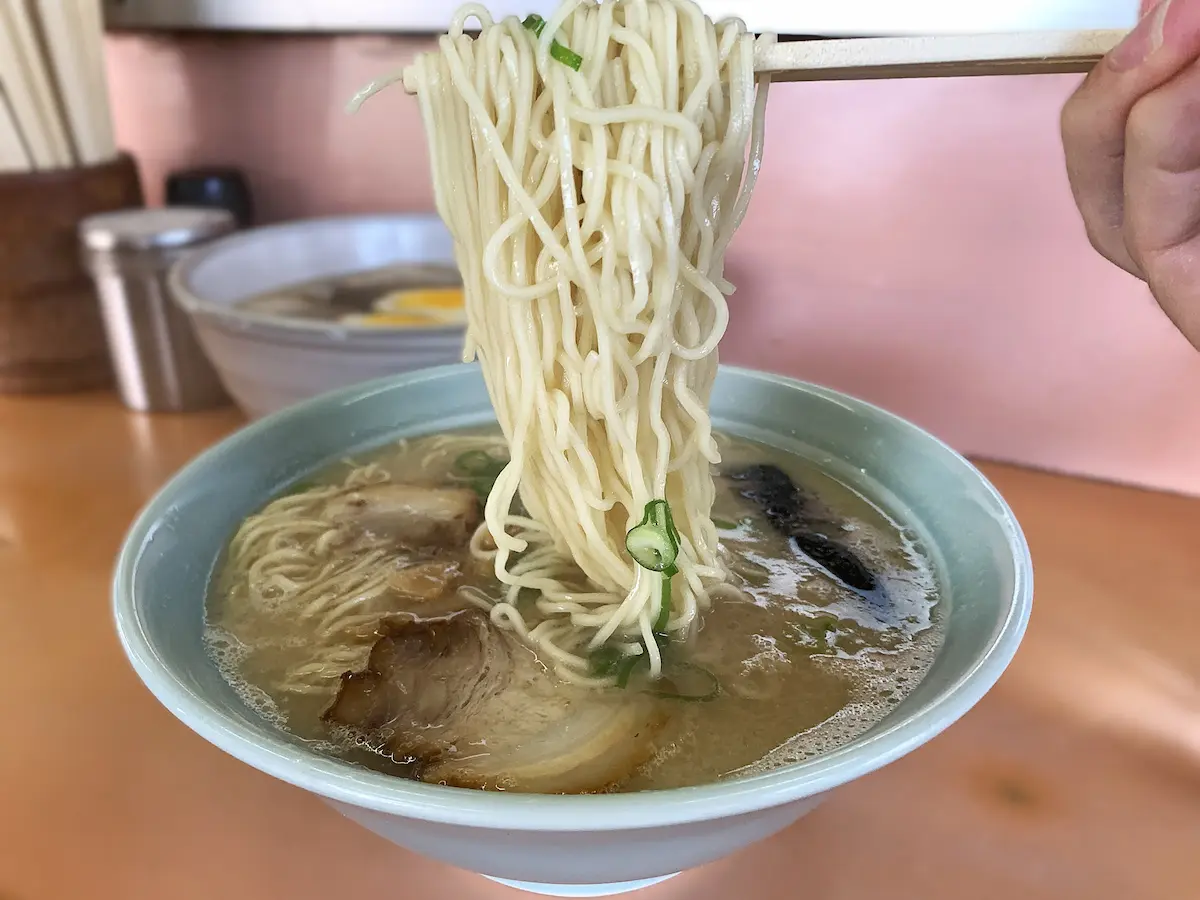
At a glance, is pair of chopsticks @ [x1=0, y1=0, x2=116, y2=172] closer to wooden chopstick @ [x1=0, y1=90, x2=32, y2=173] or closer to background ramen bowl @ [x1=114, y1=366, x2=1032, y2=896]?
wooden chopstick @ [x1=0, y1=90, x2=32, y2=173]

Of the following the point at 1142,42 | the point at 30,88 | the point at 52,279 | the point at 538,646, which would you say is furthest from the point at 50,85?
the point at 1142,42

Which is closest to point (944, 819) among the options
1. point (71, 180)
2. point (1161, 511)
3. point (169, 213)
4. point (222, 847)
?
point (222, 847)

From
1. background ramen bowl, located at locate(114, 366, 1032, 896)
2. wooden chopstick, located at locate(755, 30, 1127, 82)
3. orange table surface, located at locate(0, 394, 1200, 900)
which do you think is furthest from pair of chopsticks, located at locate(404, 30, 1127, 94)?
orange table surface, located at locate(0, 394, 1200, 900)

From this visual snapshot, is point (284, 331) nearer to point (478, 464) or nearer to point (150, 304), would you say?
point (478, 464)

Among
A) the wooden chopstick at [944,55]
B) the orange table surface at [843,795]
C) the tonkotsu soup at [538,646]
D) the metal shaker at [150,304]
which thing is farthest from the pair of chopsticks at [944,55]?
the metal shaker at [150,304]

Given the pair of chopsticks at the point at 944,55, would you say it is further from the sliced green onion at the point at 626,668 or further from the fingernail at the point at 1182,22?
the sliced green onion at the point at 626,668

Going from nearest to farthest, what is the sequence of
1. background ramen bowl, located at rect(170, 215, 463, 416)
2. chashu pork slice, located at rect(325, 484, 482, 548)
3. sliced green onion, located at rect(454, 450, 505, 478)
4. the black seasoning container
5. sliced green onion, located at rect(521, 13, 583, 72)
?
sliced green onion, located at rect(521, 13, 583, 72)
chashu pork slice, located at rect(325, 484, 482, 548)
sliced green onion, located at rect(454, 450, 505, 478)
background ramen bowl, located at rect(170, 215, 463, 416)
the black seasoning container
